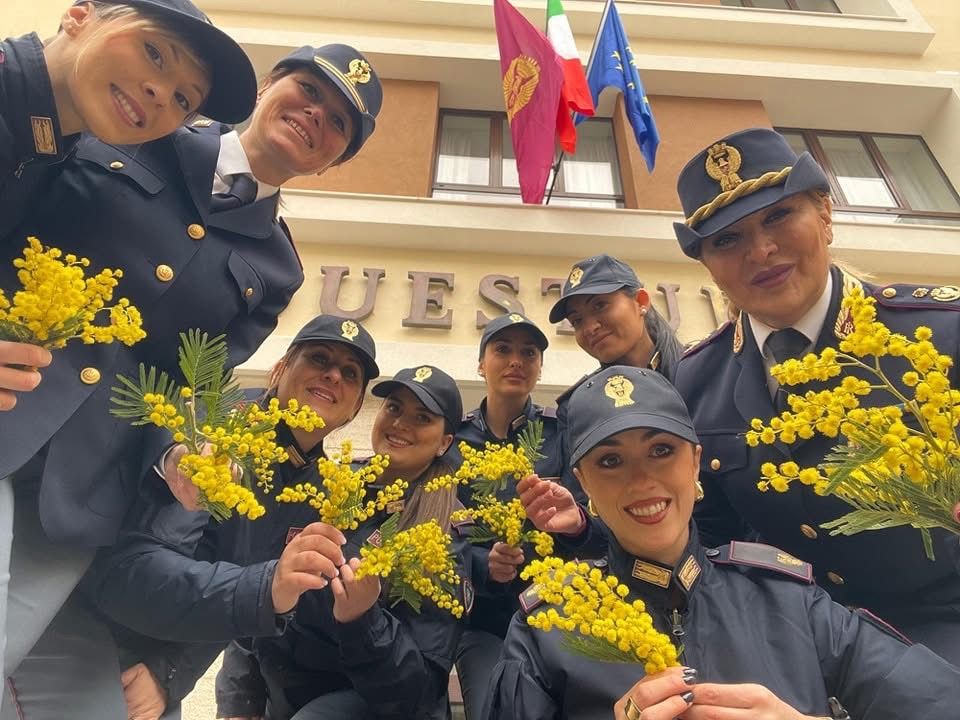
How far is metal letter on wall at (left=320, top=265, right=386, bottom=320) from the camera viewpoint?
512 centimetres

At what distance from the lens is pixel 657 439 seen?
5.14 feet

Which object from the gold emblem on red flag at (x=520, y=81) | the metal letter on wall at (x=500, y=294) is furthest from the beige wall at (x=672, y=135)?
the metal letter on wall at (x=500, y=294)

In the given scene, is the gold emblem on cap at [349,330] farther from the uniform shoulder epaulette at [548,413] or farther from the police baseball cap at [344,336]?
the uniform shoulder epaulette at [548,413]

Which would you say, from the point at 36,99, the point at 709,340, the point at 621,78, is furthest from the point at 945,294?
the point at 621,78

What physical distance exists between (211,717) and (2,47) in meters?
3.20

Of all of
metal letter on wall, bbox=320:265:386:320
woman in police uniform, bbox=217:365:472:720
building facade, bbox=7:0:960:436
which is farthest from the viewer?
building facade, bbox=7:0:960:436

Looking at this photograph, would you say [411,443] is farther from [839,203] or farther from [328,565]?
[839,203]

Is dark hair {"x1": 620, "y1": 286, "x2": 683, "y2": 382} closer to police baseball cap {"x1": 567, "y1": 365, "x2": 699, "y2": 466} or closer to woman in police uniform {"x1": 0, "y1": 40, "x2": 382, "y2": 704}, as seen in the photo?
police baseball cap {"x1": 567, "y1": 365, "x2": 699, "y2": 466}

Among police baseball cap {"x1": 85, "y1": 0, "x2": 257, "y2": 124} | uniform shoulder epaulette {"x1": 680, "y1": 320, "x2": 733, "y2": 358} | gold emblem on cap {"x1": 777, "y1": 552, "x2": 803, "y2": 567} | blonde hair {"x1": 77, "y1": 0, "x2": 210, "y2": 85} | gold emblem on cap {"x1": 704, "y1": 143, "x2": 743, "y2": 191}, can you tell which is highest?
gold emblem on cap {"x1": 704, "y1": 143, "x2": 743, "y2": 191}

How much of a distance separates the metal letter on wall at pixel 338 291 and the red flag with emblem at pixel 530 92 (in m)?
1.80

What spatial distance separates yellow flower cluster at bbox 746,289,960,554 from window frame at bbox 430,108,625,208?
19.7 ft

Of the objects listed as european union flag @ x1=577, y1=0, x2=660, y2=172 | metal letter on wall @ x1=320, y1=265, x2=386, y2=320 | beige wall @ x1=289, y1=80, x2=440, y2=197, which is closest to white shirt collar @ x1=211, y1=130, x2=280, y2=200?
metal letter on wall @ x1=320, y1=265, x2=386, y2=320

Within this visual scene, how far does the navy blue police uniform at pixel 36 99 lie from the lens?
1.40m

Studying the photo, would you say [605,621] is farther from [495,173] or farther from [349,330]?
[495,173]
